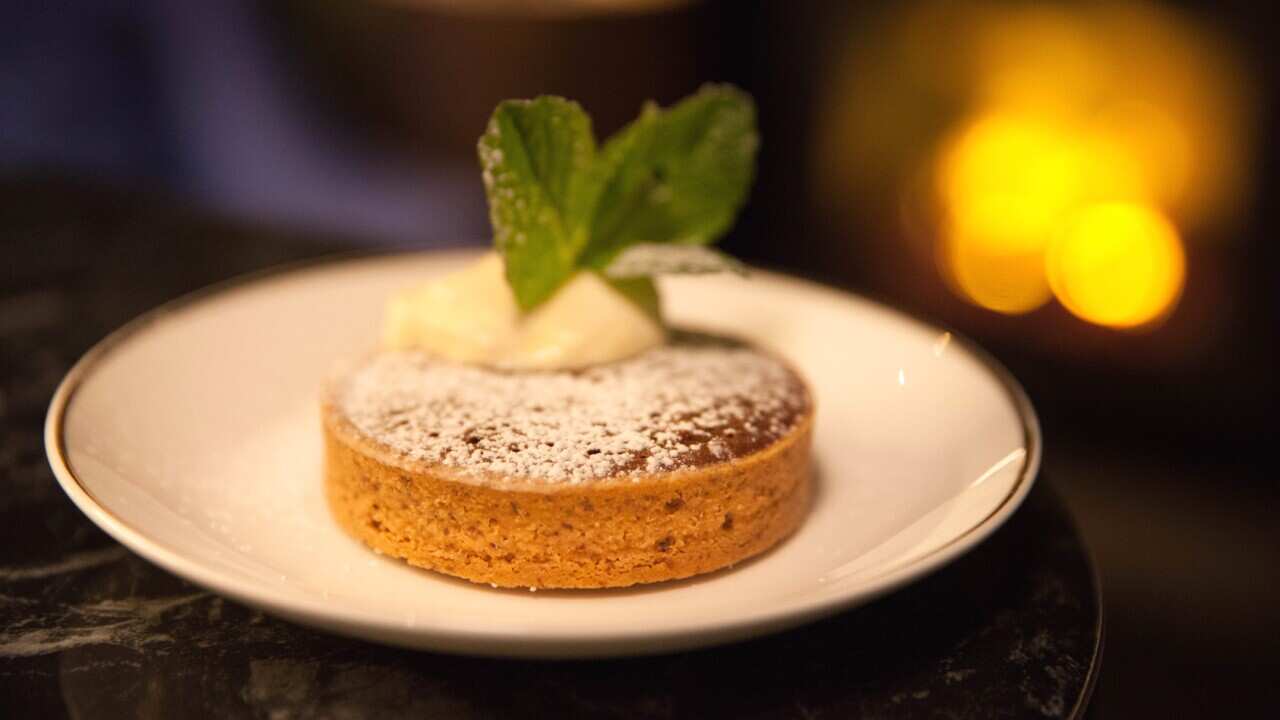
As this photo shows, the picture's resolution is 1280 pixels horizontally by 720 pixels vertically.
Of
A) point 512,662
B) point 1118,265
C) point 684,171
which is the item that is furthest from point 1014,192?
point 512,662

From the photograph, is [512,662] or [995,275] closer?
[512,662]

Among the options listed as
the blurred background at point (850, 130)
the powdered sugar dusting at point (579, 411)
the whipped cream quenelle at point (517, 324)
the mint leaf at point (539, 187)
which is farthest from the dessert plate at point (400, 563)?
the blurred background at point (850, 130)

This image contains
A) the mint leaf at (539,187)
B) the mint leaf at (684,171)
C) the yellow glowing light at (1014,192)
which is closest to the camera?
the mint leaf at (539,187)

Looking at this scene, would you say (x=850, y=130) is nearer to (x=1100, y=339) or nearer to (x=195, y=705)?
(x=1100, y=339)

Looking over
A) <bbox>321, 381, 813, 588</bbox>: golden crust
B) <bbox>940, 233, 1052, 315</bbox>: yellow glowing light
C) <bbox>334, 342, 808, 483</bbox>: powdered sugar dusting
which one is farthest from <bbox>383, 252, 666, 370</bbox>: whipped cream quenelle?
<bbox>940, 233, 1052, 315</bbox>: yellow glowing light

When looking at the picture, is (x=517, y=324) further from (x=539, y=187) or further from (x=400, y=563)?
(x=400, y=563)

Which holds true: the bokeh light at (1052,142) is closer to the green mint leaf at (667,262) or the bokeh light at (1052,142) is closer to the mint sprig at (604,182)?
the mint sprig at (604,182)

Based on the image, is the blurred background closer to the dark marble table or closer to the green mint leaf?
the green mint leaf
